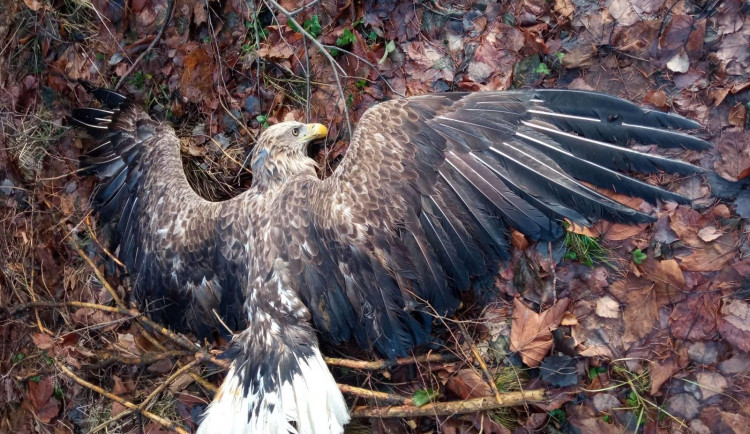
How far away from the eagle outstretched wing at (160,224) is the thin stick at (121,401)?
0.60 meters

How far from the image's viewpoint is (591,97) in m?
2.86

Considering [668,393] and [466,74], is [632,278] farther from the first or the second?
[466,74]

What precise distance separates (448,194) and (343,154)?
1173 millimetres

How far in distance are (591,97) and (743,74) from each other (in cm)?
96

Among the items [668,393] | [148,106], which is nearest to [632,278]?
[668,393]

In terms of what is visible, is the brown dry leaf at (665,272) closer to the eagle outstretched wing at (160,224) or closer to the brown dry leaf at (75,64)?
the eagle outstretched wing at (160,224)

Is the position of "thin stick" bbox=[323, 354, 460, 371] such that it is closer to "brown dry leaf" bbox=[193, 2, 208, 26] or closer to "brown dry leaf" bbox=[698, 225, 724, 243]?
"brown dry leaf" bbox=[698, 225, 724, 243]

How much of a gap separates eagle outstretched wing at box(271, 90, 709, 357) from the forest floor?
1.45 ft

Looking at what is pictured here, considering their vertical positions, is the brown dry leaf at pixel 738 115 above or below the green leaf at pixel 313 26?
below

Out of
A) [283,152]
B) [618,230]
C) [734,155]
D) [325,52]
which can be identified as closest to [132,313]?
[283,152]

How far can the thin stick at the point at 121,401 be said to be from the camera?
12.6ft

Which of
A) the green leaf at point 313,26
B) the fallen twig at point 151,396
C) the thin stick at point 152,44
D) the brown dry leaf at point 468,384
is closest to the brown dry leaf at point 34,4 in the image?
the thin stick at point 152,44

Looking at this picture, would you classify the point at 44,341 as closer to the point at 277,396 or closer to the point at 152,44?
the point at 277,396

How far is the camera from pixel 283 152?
3723 mm
